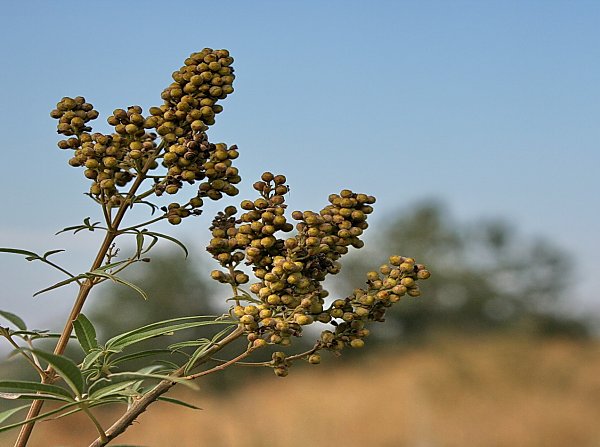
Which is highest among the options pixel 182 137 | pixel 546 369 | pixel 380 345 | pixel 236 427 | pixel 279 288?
pixel 380 345

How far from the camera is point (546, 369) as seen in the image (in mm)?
10859

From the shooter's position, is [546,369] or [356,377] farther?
[356,377]

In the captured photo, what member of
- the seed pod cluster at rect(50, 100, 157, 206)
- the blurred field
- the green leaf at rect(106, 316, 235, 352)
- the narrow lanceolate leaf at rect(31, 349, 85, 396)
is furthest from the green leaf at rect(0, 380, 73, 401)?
the blurred field

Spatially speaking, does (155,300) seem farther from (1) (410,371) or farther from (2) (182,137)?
(2) (182,137)

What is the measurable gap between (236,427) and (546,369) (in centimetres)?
442

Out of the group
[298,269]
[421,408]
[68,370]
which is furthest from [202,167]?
[421,408]

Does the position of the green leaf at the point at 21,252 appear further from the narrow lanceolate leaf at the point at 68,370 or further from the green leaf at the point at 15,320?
the narrow lanceolate leaf at the point at 68,370

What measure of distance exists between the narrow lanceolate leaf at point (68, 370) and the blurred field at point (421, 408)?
28.0 feet

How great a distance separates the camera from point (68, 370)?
66 centimetres

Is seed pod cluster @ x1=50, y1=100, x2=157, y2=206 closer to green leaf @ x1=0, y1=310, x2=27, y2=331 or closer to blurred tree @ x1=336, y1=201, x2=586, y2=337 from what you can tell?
green leaf @ x1=0, y1=310, x2=27, y2=331

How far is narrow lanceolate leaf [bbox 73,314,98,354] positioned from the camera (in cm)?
87

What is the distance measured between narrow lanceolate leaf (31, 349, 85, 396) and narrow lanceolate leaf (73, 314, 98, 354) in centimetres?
17

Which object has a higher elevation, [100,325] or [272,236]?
[100,325]

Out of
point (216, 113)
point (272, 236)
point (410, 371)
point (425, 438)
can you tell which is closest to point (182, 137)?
point (216, 113)
